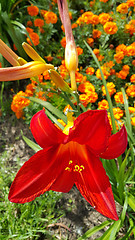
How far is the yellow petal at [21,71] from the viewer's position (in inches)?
24.1

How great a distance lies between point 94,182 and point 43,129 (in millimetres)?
286

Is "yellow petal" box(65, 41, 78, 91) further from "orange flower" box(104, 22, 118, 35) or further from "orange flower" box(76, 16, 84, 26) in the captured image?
"orange flower" box(76, 16, 84, 26)

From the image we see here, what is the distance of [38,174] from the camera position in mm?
729

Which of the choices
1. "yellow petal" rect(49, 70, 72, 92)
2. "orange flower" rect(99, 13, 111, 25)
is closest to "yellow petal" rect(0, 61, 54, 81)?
"yellow petal" rect(49, 70, 72, 92)

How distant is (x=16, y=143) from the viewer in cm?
222

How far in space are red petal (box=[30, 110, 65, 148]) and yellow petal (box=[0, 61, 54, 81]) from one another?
13 cm

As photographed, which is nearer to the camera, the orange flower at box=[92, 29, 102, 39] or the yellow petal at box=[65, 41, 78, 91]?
the yellow petal at box=[65, 41, 78, 91]

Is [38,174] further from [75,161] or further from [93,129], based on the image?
[93,129]

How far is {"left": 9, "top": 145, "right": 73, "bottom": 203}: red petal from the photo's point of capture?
705 millimetres

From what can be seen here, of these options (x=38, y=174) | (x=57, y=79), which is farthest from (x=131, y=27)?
(x=38, y=174)

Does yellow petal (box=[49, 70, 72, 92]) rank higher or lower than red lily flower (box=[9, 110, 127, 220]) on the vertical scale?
higher

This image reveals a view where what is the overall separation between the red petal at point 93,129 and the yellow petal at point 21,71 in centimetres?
22

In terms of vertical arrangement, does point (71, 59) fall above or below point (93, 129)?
above

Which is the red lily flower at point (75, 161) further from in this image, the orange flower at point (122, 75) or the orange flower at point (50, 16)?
the orange flower at point (50, 16)
